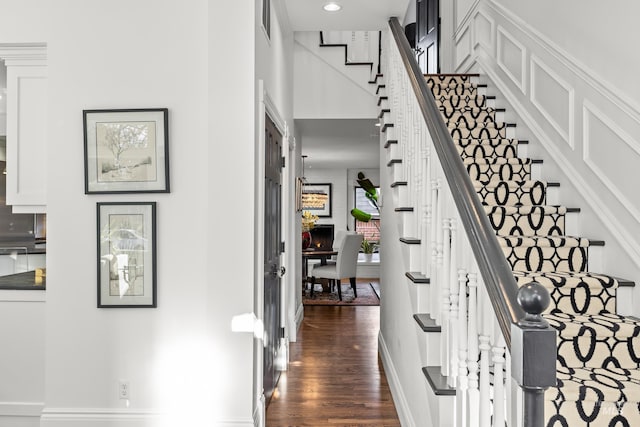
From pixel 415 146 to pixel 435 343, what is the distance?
Answer: 3.47 ft

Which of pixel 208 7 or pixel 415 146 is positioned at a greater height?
pixel 208 7

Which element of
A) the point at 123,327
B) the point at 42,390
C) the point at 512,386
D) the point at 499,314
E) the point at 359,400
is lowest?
the point at 359,400

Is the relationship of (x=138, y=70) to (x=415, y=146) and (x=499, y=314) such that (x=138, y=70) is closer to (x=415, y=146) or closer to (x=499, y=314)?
(x=415, y=146)

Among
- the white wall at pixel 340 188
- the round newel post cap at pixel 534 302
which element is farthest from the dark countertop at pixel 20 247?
the white wall at pixel 340 188

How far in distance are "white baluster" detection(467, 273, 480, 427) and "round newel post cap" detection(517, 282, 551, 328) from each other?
48 centimetres

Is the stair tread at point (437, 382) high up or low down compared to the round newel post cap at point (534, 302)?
down

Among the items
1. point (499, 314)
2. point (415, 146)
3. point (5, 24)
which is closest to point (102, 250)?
point (5, 24)

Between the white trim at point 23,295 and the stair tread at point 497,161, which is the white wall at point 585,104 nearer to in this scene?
the stair tread at point 497,161

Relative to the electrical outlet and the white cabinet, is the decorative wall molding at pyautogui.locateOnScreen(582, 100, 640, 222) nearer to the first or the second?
the electrical outlet

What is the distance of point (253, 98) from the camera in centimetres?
263

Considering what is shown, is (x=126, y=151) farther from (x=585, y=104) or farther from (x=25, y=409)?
(x=585, y=104)

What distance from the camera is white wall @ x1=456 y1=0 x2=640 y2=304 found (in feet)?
7.69

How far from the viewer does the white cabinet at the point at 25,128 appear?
111 inches

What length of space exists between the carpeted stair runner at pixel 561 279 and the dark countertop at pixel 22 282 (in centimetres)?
267
